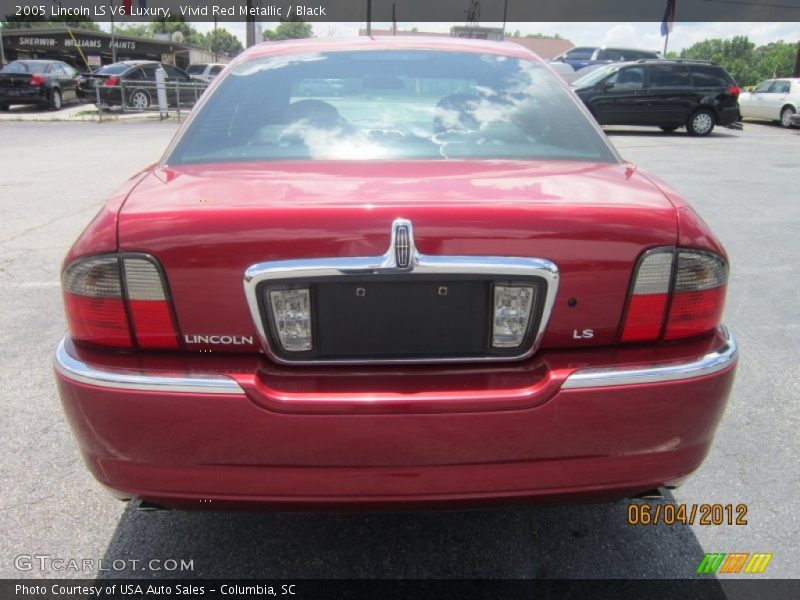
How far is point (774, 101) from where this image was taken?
2183cm

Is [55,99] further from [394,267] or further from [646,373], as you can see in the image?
[646,373]

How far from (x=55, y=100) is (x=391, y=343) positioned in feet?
77.9

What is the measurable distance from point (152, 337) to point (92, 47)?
177 ft

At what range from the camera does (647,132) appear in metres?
18.3

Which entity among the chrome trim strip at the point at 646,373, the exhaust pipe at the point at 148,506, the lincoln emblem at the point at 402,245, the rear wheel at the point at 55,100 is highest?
the lincoln emblem at the point at 402,245

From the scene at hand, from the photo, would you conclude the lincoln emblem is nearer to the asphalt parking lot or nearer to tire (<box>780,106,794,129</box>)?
the asphalt parking lot

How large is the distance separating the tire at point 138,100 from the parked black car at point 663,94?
535 inches

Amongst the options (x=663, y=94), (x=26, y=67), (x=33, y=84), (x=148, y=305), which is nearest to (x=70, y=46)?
(x=26, y=67)

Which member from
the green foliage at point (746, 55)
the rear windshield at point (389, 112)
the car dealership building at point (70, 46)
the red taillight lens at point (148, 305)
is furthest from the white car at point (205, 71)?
the green foliage at point (746, 55)

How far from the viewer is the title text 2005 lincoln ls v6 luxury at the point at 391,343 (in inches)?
65.6

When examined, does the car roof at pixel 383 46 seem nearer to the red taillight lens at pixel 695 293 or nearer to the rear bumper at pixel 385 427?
the red taillight lens at pixel 695 293

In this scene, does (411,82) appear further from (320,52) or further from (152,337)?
(152,337)

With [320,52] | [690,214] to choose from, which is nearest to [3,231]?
[320,52]

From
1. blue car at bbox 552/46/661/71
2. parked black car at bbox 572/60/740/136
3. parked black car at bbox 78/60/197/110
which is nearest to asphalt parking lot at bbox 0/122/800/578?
parked black car at bbox 572/60/740/136
